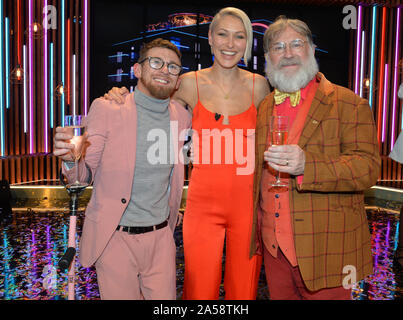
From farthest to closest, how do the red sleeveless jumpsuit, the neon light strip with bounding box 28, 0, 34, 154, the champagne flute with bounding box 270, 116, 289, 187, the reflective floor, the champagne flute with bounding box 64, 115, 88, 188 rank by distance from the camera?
the neon light strip with bounding box 28, 0, 34, 154, the reflective floor, the red sleeveless jumpsuit, the champagne flute with bounding box 270, 116, 289, 187, the champagne flute with bounding box 64, 115, 88, 188

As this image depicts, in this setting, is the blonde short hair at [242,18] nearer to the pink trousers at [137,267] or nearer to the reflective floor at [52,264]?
the pink trousers at [137,267]

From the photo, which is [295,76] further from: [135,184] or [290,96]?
[135,184]

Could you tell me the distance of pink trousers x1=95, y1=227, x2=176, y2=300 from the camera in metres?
1.94

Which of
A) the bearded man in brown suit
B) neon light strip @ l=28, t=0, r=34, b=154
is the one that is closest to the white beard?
the bearded man in brown suit

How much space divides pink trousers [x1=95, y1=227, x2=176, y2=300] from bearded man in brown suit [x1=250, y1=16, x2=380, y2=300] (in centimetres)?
51

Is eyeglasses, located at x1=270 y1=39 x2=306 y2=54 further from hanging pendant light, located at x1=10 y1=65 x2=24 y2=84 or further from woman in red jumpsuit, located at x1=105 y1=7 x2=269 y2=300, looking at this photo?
hanging pendant light, located at x1=10 y1=65 x2=24 y2=84

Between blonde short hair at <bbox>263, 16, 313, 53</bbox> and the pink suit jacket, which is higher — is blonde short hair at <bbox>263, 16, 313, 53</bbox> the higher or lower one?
the higher one

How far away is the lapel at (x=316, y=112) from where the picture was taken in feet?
5.74

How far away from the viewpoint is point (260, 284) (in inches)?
137

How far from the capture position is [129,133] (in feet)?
6.42

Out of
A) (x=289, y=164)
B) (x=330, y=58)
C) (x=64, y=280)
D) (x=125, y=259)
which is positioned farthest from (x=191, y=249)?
(x=330, y=58)

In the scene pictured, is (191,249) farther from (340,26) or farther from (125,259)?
(340,26)

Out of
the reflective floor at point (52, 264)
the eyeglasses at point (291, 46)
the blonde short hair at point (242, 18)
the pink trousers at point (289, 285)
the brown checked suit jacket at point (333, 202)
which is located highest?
the blonde short hair at point (242, 18)

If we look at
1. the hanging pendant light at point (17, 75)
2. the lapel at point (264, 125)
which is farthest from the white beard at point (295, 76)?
the hanging pendant light at point (17, 75)
